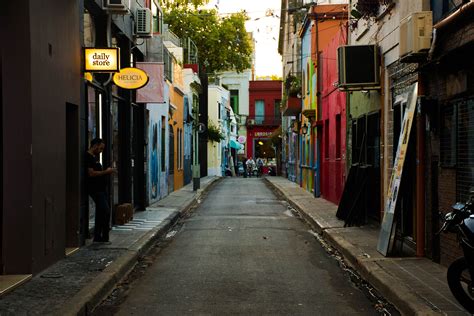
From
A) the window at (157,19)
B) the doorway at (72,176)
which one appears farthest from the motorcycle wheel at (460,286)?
the window at (157,19)

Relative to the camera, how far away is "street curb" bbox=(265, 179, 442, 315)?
642 cm

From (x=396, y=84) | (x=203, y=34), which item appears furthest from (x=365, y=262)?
(x=203, y=34)

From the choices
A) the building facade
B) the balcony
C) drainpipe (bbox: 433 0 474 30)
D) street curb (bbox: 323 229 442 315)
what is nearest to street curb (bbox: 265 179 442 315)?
street curb (bbox: 323 229 442 315)

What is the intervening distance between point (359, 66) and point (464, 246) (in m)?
7.21

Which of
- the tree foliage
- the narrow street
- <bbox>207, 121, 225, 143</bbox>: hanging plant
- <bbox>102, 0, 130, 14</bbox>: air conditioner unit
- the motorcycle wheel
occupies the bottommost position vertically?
the narrow street

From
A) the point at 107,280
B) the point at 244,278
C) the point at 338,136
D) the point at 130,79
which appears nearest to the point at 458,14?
the point at 244,278

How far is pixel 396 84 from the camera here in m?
11.3

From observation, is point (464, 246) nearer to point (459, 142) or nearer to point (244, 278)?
point (459, 142)

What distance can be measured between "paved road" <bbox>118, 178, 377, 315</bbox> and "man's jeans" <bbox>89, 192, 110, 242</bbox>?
1.05 m

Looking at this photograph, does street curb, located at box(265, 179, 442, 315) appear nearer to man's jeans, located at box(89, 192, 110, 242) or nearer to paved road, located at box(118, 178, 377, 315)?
paved road, located at box(118, 178, 377, 315)

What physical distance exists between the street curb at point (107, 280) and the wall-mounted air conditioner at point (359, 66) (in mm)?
4834

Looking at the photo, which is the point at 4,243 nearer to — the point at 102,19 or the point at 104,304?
the point at 104,304

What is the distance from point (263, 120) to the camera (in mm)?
69062

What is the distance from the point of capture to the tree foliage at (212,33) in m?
43.2
